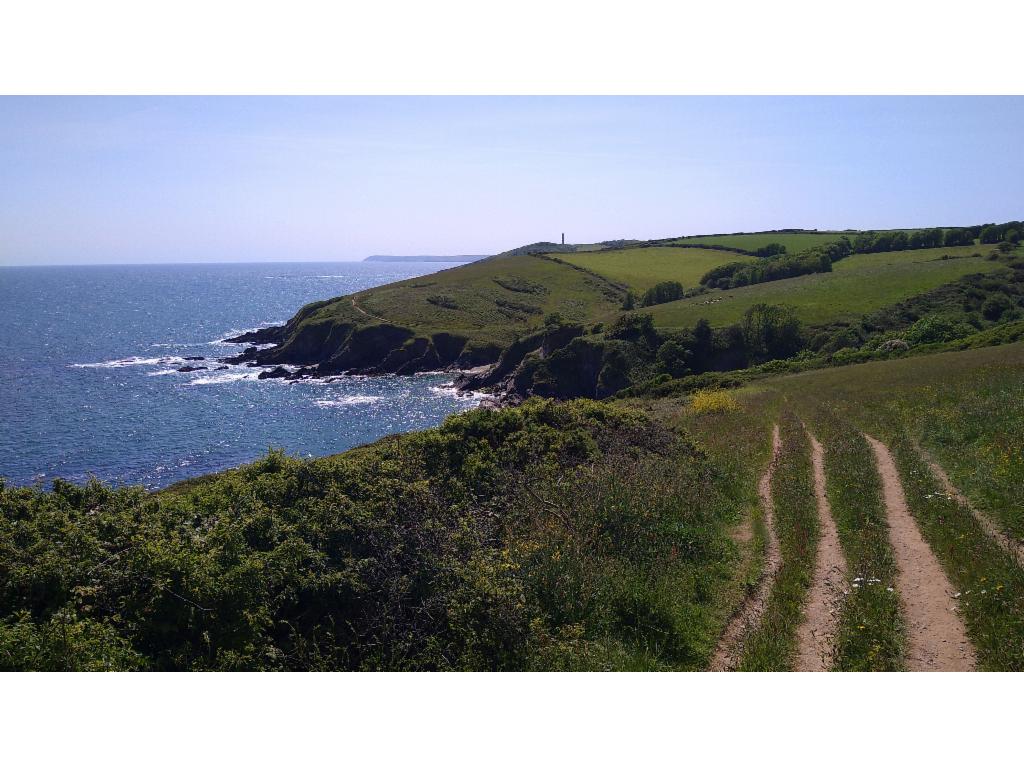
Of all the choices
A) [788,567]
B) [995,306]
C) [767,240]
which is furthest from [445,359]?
[767,240]

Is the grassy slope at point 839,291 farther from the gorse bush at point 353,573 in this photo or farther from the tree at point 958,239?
the gorse bush at point 353,573

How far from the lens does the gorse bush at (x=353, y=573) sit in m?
7.57

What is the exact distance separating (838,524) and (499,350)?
267 feet

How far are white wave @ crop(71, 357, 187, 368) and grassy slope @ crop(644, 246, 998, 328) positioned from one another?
2667 inches

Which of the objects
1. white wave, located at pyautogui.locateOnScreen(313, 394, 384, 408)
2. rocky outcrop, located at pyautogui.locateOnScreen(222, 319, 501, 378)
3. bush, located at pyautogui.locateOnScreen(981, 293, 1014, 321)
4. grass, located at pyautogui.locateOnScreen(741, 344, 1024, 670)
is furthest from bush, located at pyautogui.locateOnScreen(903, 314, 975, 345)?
white wave, located at pyautogui.locateOnScreen(313, 394, 384, 408)

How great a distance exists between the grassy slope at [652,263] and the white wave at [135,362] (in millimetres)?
82254

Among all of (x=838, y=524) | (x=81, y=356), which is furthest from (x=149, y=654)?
(x=81, y=356)

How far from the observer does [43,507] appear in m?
10.6

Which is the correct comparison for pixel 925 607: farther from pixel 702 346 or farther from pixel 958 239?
pixel 958 239

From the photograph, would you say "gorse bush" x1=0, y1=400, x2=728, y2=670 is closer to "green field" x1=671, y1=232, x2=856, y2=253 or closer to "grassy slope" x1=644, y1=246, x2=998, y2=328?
"grassy slope" x1=644, y1=246, x2=998, y2=328

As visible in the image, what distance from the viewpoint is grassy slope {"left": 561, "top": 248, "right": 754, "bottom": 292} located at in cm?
13025

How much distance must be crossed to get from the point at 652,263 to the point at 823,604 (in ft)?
469

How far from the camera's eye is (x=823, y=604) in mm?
9211

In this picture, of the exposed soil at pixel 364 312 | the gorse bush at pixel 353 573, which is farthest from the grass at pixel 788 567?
the exposed soil at pixel 364 312
